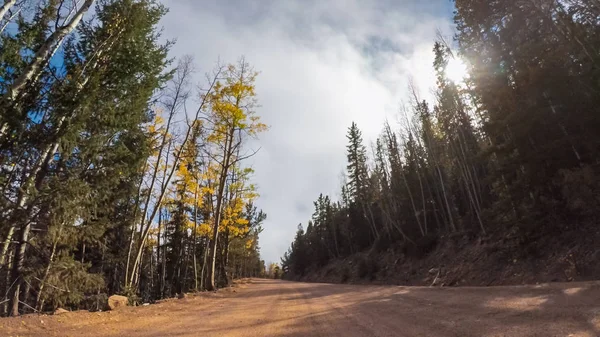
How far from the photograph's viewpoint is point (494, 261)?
50.5ft

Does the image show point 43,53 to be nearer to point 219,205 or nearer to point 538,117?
point 219,205

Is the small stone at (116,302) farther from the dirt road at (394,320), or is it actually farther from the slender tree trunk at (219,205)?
the slender tree trunk at (219,205)

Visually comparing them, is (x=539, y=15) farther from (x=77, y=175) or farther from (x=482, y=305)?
(x=77, y=175)

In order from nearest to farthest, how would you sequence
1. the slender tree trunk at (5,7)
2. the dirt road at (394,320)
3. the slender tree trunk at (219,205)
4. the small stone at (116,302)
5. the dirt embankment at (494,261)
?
the dirt road at (394,320), the slender tree trunk at (5,7), the small stone at (116,302), the dirt embankment at (494,261), the slender tree trunk at (219,205)

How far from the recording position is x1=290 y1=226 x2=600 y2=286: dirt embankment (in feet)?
34.3

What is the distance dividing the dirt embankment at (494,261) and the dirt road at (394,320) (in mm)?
4435

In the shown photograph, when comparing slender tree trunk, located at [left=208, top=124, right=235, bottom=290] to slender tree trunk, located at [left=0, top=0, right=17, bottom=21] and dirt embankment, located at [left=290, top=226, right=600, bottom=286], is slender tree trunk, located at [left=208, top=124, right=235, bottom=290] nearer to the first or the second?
slender tree trunk, located at [left=0, top=0, right=17, bottom=21]

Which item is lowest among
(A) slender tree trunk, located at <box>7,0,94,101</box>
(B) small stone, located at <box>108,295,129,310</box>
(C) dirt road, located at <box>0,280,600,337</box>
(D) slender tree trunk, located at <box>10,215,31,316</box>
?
(C) dirt road, located at <box>0,280,600,337</box>

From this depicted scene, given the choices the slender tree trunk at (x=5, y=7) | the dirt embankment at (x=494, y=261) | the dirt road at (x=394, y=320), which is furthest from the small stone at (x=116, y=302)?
the dirt embankment at (x=494, y=261)

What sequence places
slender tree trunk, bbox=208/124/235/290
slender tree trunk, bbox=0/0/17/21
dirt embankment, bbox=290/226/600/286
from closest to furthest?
slender tree trunk, bbox=0/0/17/21 → dirt embankment, bbox=290/226/600/286 → slender tree trunk, bbox=208/124/235/290

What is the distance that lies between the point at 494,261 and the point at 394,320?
11.7 meters

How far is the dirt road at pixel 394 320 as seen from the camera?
4.91 metres

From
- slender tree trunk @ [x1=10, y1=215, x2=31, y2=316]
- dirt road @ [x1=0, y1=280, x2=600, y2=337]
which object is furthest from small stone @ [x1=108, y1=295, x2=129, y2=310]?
slender tree trunk @ [x1=10, y1=215, x2=31, y2=316]

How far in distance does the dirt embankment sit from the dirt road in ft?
14.6
